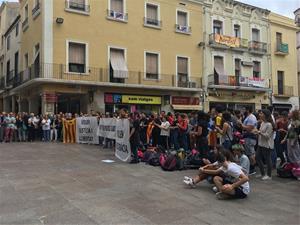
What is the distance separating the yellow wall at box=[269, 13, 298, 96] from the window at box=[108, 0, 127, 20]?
46.8ft

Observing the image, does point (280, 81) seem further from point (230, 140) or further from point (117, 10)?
point (230, 140)

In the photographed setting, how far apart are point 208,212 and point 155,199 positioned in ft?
4.03

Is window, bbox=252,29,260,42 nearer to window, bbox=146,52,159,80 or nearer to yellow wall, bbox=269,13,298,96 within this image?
yellow wall, bbox=269,13,298,96

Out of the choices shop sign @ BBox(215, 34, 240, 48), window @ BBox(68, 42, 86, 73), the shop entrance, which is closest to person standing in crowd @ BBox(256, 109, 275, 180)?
window @ BBox(68, 42, 86, 73)

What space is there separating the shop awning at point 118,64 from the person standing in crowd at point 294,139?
14.8 m

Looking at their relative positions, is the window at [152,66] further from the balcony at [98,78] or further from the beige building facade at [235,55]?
the beige building facade at [235,55]

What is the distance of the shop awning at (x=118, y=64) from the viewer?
2280 centimetres

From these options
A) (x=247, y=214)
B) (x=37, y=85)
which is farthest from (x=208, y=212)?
(x=37, y=85)

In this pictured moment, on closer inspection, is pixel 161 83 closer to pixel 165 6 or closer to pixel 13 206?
pixel 165 6

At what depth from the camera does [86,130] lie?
17.4 metres

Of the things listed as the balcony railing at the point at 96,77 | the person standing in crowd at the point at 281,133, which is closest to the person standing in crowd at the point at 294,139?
the person standing in crowd at the point at 281,133

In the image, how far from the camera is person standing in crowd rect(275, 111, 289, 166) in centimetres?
1052

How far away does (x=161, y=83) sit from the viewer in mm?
25047

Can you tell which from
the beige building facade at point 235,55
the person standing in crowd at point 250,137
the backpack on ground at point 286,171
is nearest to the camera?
the backpack on ground at point 286,171
